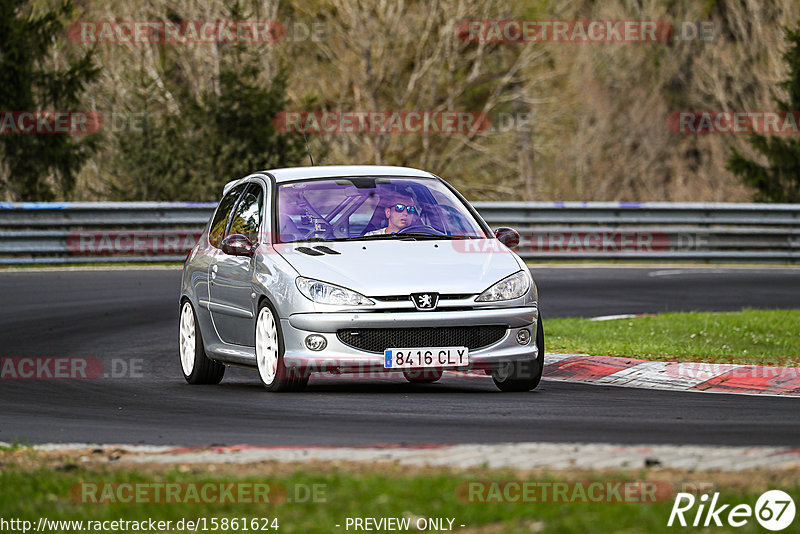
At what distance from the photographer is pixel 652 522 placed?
537cm

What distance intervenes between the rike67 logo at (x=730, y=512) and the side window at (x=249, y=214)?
6.33 meters

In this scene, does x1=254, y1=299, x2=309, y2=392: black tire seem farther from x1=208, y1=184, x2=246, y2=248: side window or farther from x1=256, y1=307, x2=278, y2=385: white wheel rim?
x1=208, y1=184, x2=246, y2=248: side window

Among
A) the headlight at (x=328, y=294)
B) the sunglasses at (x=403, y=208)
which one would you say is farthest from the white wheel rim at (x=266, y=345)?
the sunglasses at (x=403, y=208)

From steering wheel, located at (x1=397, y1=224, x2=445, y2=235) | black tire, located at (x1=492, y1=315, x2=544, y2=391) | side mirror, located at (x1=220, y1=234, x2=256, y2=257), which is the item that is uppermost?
steering wheel, located at (x1=397, y1=224, x2=445, y2=235)

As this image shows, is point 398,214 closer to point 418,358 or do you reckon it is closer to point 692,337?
point 418,358

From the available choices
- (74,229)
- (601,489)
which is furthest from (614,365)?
(74,229)

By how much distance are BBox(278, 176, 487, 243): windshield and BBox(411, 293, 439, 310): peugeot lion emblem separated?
38.6 inches

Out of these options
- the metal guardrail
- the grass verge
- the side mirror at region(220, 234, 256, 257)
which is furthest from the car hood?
the metal guardrail

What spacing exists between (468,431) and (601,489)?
7.61ft

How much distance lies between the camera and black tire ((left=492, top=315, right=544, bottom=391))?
1084 centimetres

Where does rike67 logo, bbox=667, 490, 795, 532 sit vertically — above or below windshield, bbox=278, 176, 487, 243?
below

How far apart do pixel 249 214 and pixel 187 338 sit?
1.32 metres

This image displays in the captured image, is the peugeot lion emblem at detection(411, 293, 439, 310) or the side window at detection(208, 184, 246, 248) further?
the side window at detection(208, 184, 246, 248)

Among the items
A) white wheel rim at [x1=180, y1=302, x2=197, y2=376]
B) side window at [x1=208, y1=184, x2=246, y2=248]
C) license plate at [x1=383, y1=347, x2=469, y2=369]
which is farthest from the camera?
side window at [x1=208, y1=184, x2=246, y2=248]
